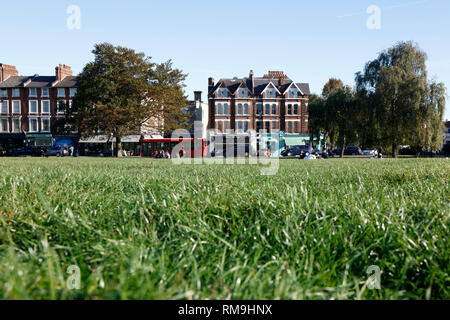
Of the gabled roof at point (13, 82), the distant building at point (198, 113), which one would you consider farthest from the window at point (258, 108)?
the gabled roof at point (13, 82)

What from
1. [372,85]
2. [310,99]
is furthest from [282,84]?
[372,85]

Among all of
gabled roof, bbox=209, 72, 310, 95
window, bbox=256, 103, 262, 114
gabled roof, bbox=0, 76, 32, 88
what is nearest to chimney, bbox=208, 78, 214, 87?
gabled roof, bbox=209, 72, 310, 95

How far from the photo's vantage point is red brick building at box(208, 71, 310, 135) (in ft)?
204

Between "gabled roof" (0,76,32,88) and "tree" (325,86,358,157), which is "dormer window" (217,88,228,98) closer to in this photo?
"tree" (325,86,358,157)

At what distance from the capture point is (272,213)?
108 inches

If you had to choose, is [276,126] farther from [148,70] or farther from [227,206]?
[227,206]

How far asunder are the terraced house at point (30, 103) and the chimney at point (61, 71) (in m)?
0.26

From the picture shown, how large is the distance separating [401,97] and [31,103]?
187 ft

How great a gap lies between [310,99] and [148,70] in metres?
31.0

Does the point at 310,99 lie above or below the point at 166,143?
above

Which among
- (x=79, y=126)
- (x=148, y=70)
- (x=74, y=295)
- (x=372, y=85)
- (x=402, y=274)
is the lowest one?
(x=402, y=274)

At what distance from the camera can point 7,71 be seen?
210 feet

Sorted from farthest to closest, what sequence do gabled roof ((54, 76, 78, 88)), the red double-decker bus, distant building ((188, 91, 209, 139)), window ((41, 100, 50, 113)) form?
distant building ((188, 91, 209, 139))
window ((41, 100, 50, 113))
gabled roof ((54, 76, 78, 88))
the red double-decker bus

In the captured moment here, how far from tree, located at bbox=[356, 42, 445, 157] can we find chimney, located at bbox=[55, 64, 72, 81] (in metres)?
50.1
